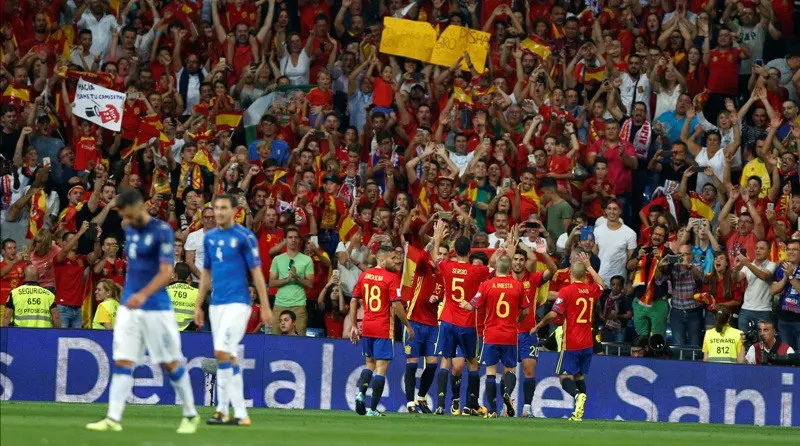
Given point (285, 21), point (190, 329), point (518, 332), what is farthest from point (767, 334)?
point (285, 21)

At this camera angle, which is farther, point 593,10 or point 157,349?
point 593,10

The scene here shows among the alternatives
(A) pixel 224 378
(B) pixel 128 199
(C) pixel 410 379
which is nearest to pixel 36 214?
(C) pixel 410 379

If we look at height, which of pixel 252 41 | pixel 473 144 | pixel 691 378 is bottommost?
pixel 691 378

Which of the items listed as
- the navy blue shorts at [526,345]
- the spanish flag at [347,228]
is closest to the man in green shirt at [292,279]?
the spanish flag at [347,228]

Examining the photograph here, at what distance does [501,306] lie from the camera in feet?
67.1

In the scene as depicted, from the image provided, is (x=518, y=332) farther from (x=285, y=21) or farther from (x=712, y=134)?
(x=285, y=21)

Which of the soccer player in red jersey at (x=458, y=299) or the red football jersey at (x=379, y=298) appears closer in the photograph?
the red football jersey at (x=379, y=298)

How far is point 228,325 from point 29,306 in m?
8.46

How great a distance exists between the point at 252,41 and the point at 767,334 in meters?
11.4

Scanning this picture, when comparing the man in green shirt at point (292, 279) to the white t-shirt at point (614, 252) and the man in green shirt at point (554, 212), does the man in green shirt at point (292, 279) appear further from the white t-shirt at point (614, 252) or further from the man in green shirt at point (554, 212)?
the white t-shirt at point (614, 252)

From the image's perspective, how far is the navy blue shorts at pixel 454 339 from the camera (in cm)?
2067

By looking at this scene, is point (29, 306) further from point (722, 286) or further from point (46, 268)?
point (722, 286)

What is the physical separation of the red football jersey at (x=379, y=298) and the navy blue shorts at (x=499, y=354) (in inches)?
62.3

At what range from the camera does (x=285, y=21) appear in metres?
28.6
